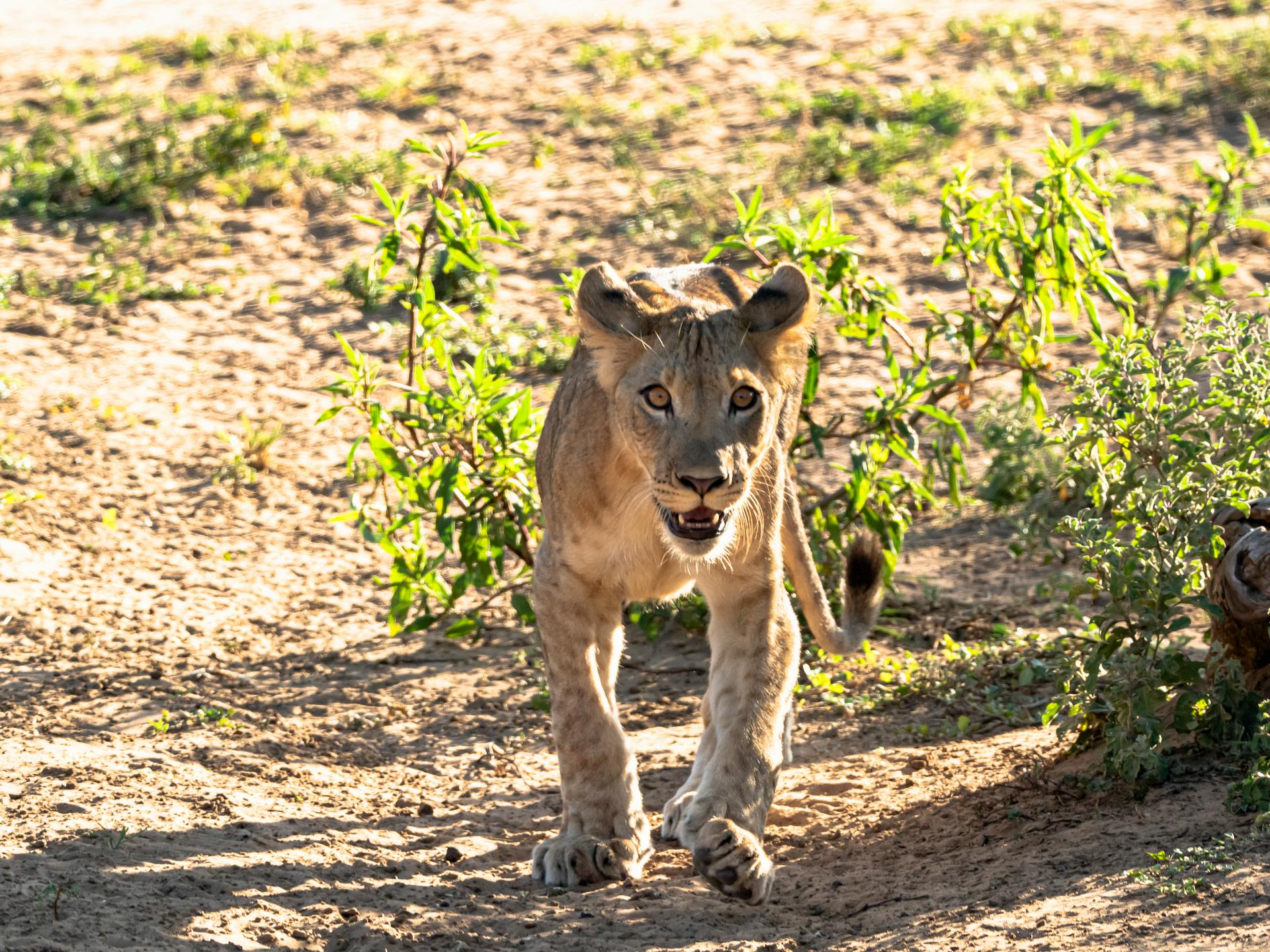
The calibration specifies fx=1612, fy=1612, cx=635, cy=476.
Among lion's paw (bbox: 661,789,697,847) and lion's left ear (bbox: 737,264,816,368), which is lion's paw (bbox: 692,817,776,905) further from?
lion's left ear (bbox: 737,264,816,368)

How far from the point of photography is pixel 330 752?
5.77m

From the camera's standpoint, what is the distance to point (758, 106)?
12.9m

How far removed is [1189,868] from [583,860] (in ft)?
5.44

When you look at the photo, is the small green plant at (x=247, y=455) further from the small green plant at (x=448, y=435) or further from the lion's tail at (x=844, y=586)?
the lion's tail at (x=844, y=586)

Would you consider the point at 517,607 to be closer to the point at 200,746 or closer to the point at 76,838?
the point at 200,746

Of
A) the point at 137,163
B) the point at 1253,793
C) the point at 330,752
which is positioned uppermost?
the point at 137,163

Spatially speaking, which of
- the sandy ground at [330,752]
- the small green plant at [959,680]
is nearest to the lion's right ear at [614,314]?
the sandy ground at [330,752]

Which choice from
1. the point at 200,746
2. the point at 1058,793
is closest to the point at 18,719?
the point at 200,746

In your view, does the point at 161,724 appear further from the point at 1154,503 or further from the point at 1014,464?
the point at 1014,464

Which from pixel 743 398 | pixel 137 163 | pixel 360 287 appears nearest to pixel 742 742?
pixel 743 398

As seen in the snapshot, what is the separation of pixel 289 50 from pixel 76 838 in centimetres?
1050

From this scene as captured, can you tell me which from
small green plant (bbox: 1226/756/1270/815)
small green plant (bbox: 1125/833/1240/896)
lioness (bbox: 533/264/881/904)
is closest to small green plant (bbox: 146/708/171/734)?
lioness (bbox: 533/264/881/904)

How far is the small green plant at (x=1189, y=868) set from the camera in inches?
159

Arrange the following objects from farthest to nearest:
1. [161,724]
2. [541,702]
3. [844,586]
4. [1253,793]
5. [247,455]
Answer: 1. [247,455]
2. [541,702]
3. [844,586]
4. [161,724]
5. [1253,793]
